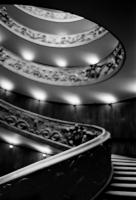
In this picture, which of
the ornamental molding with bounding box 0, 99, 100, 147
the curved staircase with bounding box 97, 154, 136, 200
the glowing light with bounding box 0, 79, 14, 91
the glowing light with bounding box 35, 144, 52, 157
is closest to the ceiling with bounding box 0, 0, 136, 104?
the glowing light with bounding box 0, 79, 14, 91

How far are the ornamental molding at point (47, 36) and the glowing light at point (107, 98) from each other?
109 inches

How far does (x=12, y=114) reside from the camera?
10.2 meters

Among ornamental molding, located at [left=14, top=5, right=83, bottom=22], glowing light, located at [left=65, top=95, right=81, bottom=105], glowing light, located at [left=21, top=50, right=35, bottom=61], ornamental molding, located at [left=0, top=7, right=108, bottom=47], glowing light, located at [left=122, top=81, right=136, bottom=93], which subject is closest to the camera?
glowing light, located at [left=122, top=81, right=136, bottom=93]

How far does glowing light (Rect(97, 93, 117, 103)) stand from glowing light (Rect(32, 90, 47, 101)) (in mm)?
3183

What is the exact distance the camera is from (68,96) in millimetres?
13195

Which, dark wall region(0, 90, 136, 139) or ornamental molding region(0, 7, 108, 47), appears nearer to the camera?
dark wall region(0, 90, 136, 139)

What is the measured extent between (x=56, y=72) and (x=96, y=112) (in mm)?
3124

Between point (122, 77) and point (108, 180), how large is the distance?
5.34m

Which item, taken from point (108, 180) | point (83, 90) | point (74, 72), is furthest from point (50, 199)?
point (74, 72)

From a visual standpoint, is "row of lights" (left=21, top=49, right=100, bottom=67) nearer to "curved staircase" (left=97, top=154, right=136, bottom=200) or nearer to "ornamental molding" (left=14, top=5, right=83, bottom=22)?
"ornamental molding" (left=14, top=5, right=83, bottom=22)

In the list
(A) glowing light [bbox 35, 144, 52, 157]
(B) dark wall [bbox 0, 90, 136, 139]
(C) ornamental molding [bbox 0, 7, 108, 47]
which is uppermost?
(C) ornamental molding [bbox 0, 7, 108, 47]

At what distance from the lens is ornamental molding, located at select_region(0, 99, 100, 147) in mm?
9109

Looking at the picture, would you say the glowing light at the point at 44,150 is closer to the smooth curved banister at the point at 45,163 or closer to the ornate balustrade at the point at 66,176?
the ornate balustrade at the point at 66,176

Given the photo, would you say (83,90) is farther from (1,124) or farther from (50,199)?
(50,199)
